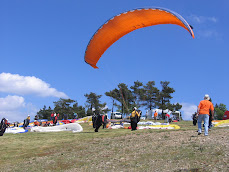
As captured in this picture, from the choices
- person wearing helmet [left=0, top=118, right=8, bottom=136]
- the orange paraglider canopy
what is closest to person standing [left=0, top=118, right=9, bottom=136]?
person wearing helmet [left=0, top=118, right=8, bottom=136]

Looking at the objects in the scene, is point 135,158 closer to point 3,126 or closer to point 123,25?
point 123,25

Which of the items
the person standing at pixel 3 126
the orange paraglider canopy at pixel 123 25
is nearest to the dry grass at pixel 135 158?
the orange paraglider canopy at pixel 123 25

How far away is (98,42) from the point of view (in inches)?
639

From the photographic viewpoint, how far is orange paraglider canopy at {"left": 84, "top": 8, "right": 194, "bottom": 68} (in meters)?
13.5

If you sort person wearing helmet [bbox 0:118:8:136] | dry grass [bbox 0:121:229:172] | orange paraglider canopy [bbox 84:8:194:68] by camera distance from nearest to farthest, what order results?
1. dry grass [bbox 0:121:229:172]
2. orange paraglider canopy [bbox 84:8:194:68]
3. person wearing helmet [bbox 0:118:8:136]

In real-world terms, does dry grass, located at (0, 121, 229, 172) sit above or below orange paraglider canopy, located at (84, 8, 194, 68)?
below

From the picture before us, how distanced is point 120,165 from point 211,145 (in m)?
3.21

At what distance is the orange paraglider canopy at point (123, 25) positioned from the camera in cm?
1352

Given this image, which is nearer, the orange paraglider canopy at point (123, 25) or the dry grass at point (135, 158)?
the dry grass at point (135, 158)

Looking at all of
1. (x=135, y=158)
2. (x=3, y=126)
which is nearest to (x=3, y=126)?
(x=3, y=126)

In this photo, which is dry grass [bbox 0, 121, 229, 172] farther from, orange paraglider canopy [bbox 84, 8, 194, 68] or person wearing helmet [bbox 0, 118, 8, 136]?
person wearing helmet [bbox 0, 118, 8, 136]

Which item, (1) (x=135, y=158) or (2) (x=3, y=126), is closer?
(1) (x=135, y=158)

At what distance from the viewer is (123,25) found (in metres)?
15.1

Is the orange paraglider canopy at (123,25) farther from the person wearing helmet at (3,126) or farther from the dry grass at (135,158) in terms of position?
the person wearing helmet at (3,126)
